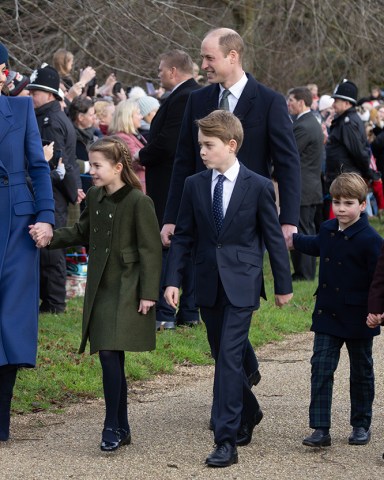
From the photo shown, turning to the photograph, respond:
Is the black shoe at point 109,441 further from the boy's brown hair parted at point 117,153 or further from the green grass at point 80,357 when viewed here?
the boy's brown hair parted at point 117,153

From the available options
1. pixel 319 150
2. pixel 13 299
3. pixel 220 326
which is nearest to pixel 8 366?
pixel 13 299


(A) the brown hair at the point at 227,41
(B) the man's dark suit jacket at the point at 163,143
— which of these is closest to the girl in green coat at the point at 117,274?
(A) the brown hair at the point at 227,41

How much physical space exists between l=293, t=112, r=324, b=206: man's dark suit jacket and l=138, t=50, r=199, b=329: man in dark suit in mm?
3410

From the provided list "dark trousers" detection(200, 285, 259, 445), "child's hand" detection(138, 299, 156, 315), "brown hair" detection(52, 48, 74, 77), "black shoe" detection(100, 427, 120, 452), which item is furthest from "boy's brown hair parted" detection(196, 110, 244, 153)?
"brown hair" detection(52, 48, 74, 77)

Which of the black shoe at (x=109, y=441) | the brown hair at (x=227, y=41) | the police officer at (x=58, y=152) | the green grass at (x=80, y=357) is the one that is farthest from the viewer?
the police officer at (x=58, y=152)

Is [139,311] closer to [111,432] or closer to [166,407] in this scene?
[111,432]

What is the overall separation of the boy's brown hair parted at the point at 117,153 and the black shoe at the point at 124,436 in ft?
3.99

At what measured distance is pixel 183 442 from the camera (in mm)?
5824

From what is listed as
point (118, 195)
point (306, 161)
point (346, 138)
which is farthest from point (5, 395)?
point (346, 138)

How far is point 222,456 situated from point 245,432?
49 centimetres

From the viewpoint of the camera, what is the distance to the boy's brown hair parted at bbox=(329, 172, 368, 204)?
5.82m

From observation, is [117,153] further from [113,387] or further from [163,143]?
[163,143]

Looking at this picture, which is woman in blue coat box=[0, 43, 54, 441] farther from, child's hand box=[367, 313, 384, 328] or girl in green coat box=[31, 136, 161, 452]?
child's hand box=[367, 313, 384, 328]

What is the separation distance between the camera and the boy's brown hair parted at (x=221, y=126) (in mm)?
5547
